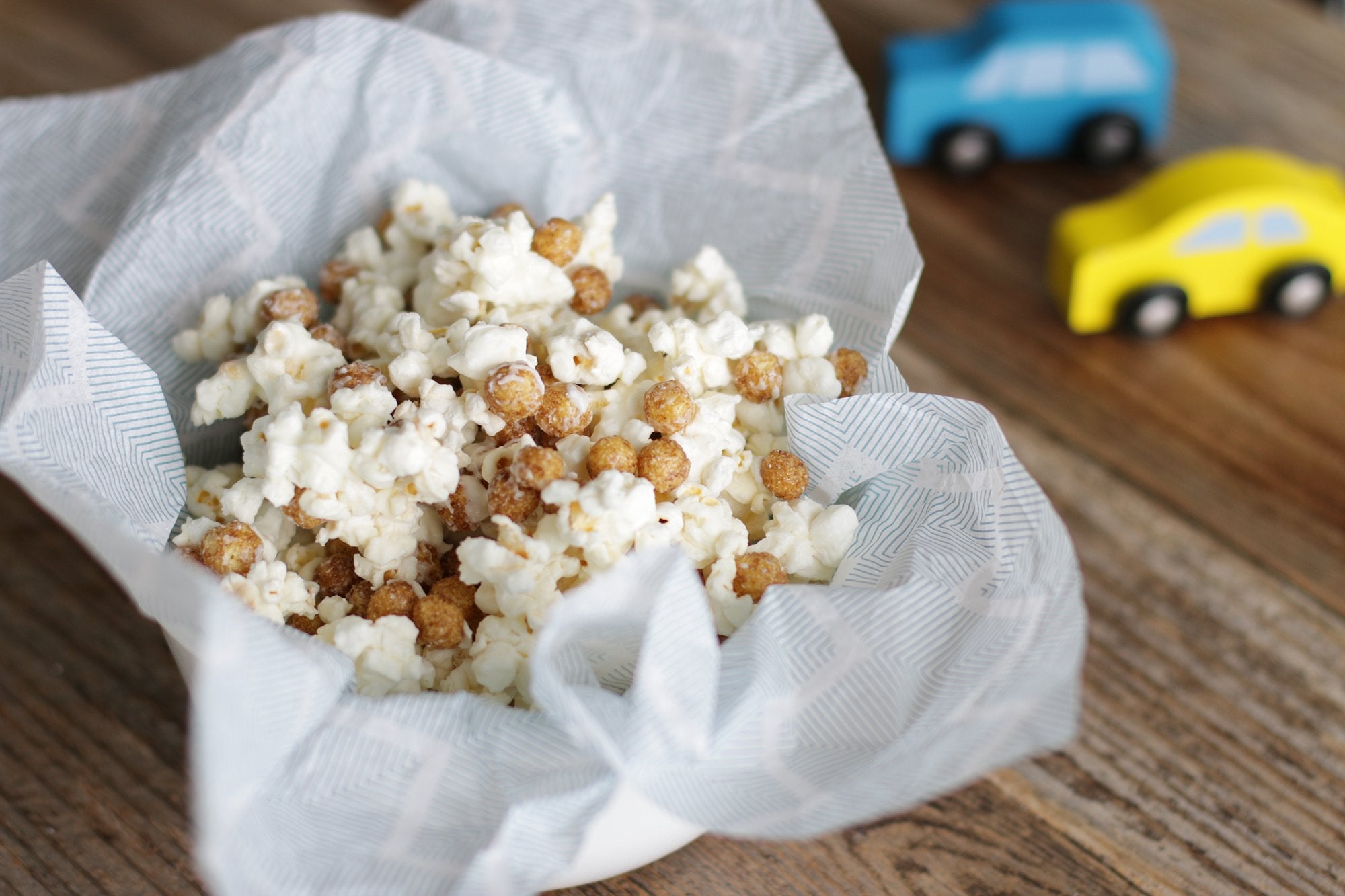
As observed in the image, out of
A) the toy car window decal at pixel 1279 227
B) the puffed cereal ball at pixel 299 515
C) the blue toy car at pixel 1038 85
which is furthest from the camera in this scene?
the blue toy car at pixel 1038 85

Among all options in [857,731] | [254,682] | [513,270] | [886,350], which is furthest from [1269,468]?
[254,682]

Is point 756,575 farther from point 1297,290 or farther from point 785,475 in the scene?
point 1297,290

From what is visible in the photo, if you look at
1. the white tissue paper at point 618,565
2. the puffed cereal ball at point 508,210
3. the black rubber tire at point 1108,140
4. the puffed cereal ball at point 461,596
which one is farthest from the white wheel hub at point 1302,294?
the puffed cereal ball at point 461,596

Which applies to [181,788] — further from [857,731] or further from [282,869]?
[857,731]

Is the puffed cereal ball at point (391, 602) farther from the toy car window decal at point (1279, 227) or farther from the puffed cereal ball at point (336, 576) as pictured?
the toy car window decal at point (1279, 227)

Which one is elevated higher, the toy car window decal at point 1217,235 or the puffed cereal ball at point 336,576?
the toy car window decal at point 1217,235

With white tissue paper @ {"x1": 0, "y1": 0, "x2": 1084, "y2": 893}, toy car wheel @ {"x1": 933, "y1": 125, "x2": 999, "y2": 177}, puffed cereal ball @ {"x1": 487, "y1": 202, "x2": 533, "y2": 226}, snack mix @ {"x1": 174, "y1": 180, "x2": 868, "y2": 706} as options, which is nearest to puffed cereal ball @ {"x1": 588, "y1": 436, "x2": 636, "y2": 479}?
snack mix @ {"x1": 174, "y1": 180, "x2": 868, "y2": 706}

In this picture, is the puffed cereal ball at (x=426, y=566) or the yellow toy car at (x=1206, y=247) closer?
the puffed cereal ball at (x=426, y=566)
